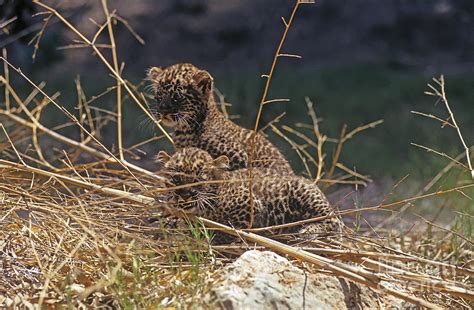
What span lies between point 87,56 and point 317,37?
4.13 metres

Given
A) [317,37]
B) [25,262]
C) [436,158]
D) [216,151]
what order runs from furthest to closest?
[317,37] → [436,158] → [216,151] → [25,262]

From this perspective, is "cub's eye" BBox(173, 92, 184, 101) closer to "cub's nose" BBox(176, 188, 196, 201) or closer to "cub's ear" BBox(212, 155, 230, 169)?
"cub's ear" BBox(212, 155, 230, 169)

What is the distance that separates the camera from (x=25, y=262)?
15.3 feet

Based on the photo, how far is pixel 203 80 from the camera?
5473mm

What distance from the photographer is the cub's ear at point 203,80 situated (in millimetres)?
5454

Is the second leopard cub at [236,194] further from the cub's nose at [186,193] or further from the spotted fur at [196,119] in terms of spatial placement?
the spotted fur at [196,119]

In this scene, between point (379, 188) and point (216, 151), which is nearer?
point (216, 151)

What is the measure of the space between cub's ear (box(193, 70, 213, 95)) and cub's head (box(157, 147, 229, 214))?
0.74 metres

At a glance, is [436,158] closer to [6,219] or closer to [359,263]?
[359,263]

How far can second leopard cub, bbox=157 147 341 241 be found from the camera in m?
4.72

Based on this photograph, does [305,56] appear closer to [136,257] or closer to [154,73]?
[154,73]

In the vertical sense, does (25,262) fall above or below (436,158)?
above

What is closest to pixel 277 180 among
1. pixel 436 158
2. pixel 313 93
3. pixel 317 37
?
pixel 436 158

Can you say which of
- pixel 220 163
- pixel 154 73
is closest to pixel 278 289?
pixel 220 163
